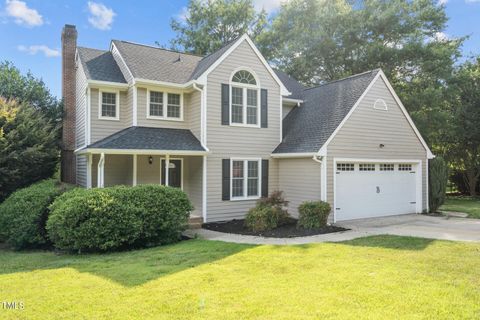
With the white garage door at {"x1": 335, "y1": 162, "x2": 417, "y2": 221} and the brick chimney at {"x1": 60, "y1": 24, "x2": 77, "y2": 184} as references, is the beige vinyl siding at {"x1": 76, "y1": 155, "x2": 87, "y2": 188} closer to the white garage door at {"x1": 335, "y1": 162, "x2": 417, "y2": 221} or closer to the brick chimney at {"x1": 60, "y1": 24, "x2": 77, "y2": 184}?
the brick chimney at {"x1": 60, "y1": 24, "x2": 77, "y2": 184}

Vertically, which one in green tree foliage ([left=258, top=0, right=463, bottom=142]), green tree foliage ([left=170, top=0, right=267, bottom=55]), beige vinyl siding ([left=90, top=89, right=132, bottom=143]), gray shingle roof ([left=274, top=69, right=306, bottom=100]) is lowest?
beige vinyl siding ([left=90, top=89, right=132, bottom=143])

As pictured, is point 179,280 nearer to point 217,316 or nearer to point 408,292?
point 217,316

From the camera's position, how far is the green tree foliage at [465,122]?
24.0 m

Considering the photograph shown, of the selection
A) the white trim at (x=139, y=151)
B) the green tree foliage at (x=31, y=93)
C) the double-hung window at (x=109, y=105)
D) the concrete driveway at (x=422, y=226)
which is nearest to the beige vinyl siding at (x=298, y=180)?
the concrete driveway at (x=422, y=226)

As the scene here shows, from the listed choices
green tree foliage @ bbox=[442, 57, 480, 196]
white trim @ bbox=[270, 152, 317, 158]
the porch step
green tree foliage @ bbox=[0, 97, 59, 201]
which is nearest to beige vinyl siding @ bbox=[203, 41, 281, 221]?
white trim @ bbox=[270, 152, 317, 158]

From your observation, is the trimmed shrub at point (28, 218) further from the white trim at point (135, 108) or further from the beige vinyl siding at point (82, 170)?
the white trim at point (135, 108)

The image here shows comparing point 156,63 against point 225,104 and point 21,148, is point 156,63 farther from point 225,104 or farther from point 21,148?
point 21,148

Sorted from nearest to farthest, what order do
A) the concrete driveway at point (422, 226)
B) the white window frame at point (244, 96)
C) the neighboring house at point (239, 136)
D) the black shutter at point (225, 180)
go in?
the concrete driveway at point (422, 226) < the neighboring house at point (239, 136) < the black shutter at point (225, 180) < the white window frame at point (244, 96)

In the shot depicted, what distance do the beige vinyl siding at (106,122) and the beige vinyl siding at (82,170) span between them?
4.22 feet

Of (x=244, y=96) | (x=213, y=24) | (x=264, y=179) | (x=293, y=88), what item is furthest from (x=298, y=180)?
(x=213, y=24)

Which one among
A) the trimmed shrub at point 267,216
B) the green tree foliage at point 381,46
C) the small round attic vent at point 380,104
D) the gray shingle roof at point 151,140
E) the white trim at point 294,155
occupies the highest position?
the green tree foliage at point 381,46

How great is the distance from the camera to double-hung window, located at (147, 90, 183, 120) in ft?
45.2

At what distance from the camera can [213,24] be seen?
3034 centimetres

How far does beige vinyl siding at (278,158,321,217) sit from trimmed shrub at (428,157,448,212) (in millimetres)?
6352
